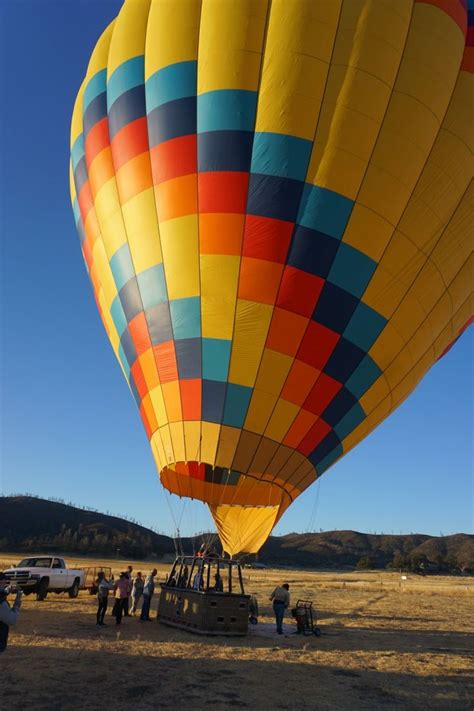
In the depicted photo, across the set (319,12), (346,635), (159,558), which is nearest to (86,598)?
(346,635)

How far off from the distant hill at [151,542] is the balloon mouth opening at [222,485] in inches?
2085

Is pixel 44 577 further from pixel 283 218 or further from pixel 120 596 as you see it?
pixel 283 218

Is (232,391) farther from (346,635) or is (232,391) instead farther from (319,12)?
(319,12)

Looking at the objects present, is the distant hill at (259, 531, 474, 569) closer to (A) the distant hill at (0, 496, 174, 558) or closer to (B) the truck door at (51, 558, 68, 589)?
(A) the distant hill at (0, 496, 174, 558)

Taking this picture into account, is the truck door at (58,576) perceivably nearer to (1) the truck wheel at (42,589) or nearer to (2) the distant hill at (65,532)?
(1) the truck wheel at (42,589)

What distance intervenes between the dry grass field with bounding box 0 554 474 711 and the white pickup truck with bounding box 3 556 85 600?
3.56 meters

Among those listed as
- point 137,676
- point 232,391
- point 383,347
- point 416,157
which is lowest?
point 137,676

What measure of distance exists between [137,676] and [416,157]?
10122 mm

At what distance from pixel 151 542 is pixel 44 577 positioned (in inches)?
2755

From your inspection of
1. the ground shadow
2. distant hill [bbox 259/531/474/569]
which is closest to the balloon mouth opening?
the ground shadow

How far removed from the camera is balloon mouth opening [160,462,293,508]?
38.4 ft

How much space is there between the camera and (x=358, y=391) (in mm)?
12578

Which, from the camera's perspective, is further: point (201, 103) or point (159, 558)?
point (159, 558)

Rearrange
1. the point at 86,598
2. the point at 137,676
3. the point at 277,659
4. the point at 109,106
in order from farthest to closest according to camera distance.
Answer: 1. the point at 86,598
2. the point at 109,106
3. the point at 277,659
4. the point at 137,676
